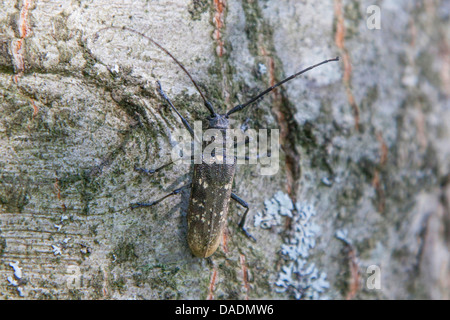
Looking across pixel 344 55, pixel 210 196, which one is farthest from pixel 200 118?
pixel 344 55

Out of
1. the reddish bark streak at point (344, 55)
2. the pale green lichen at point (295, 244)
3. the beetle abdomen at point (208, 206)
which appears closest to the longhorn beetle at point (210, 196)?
the beetle abdomen at point (208, 206)

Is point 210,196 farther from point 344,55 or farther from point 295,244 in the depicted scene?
point 344,55

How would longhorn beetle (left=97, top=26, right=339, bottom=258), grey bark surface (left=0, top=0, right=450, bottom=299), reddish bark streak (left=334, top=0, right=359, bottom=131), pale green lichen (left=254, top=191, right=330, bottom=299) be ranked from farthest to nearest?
reddish bark streak (left=334, top=0, right=359, bottom=131)
pale green lichen (left=254, top=191, right=330, bottom=299)
longhorn beetle (left=97, top=26, right=339, bottom=258)
grey bark surface (left=0, top=0, right=450, bottom=299)

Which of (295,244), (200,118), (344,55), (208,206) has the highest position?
(344,55)

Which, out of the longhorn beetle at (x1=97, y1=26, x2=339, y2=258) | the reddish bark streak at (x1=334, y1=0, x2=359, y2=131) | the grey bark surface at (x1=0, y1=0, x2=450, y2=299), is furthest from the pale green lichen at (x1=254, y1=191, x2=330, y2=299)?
the reddish bark streak at (x1=334, y1=0, x2=359, y2=131)

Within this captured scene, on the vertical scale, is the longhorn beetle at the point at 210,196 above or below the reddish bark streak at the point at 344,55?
Answer: below

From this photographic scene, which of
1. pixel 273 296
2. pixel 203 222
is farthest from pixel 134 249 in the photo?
pixel 273 296

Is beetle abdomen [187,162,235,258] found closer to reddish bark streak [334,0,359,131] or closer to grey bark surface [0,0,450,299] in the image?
grey bark surface [0,0,450,299]

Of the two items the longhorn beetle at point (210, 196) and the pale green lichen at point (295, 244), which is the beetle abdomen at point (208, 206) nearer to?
the longhorn beetle at point (210, 196)
